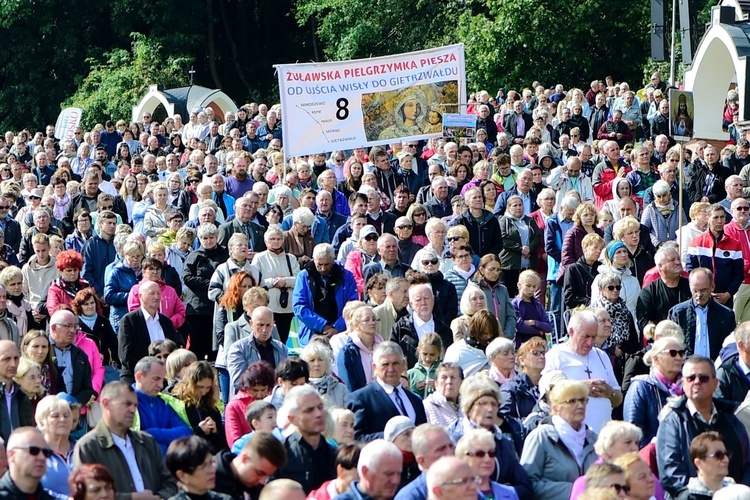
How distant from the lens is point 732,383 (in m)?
9.12

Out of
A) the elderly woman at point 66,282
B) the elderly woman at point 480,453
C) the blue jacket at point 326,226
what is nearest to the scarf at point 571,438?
the elderly woman at point 480,453

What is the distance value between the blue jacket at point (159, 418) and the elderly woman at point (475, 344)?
2285 millimetres

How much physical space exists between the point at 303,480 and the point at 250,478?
577 millimetres

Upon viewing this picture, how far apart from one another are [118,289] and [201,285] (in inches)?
30.0

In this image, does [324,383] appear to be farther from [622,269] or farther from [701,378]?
[622,269]

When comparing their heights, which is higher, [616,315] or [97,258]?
[97,258]

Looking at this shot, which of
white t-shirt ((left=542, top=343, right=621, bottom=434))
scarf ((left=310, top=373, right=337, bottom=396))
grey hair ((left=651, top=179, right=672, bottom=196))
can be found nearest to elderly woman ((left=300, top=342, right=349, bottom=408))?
scarf ((left=310, top=373, right=337, bottom=396))

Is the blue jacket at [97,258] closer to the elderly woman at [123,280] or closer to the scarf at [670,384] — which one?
the elderly woman at [123,280]

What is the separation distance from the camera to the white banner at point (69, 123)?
2656 centimetres

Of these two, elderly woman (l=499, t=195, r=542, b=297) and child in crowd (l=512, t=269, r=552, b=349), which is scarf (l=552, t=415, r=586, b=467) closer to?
child in crowd (l=512, t=269, r=552, b=349)

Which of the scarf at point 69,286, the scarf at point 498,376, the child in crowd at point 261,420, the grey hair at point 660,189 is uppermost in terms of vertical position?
the grey hair at point 660,189

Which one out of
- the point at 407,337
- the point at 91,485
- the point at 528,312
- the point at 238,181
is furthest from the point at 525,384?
the point at 238,181

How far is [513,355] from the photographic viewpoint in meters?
9.37

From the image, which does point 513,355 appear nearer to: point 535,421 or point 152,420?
point 535,421
